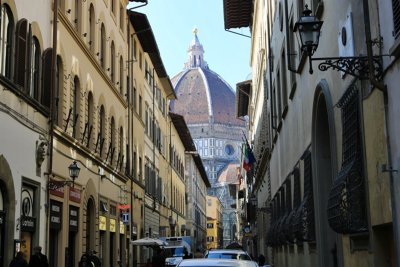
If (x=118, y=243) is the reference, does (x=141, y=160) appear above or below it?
above

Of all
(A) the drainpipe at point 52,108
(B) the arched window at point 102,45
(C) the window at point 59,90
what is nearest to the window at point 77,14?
(C) the window at point 59,90

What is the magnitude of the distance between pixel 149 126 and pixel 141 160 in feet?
17.2

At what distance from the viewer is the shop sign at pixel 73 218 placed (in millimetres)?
23312

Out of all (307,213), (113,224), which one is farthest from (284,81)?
(113,224)

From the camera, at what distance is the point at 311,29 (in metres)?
9.38

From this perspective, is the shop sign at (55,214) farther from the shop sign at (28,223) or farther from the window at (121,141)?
the window at (121,141)

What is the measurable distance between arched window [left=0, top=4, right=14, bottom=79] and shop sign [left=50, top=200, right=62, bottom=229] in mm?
5556

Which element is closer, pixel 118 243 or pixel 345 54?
pixel 345 54

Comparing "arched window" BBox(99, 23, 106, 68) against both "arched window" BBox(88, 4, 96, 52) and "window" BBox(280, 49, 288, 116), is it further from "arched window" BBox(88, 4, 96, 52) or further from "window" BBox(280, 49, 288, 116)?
"window" BBox(280, 49, 288, 116)

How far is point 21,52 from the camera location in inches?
701

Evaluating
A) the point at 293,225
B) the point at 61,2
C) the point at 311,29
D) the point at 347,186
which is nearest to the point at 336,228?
the point at 347,186

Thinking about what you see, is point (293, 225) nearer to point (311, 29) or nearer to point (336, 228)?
point (336, 228)

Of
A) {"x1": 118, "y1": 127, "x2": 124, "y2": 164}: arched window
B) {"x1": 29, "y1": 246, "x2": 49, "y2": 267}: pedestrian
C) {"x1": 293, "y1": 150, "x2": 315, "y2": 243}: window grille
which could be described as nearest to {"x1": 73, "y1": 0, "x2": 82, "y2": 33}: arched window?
{"x1": 118, "y1": 127, "x2": 124, "y2": 164}: arched window

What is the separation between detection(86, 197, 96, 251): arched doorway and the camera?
26562mm
